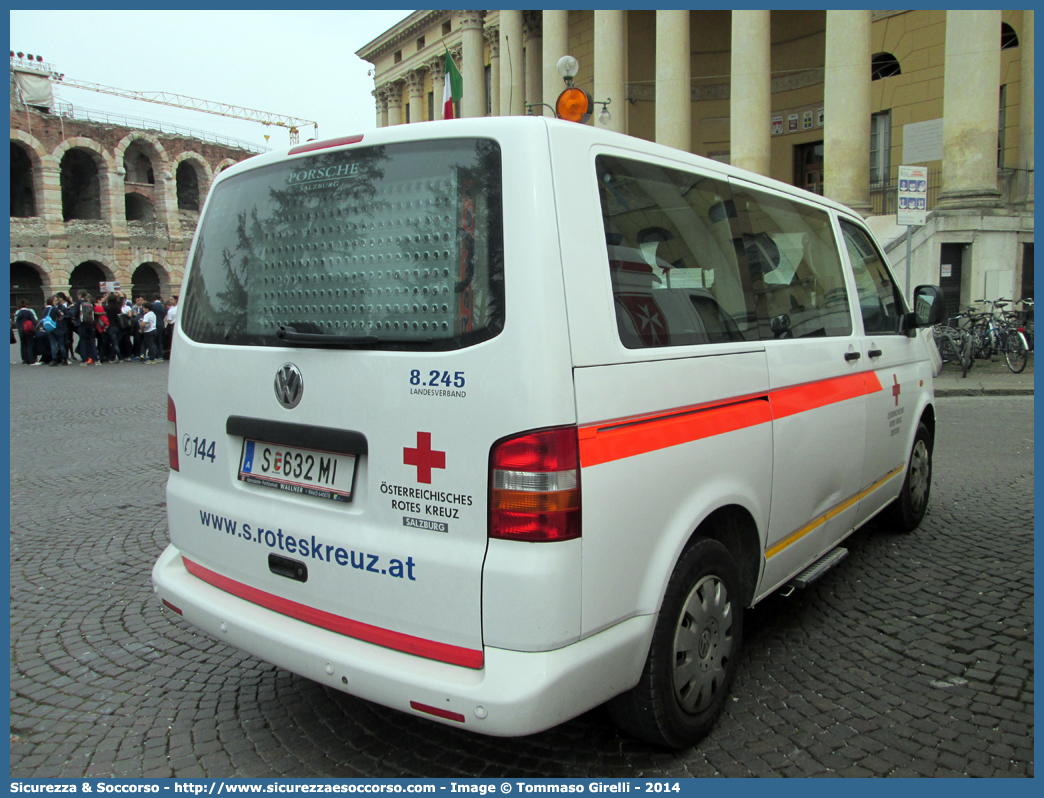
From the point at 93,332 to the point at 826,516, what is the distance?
2204 cm

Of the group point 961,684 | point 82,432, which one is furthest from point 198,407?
point 82,432

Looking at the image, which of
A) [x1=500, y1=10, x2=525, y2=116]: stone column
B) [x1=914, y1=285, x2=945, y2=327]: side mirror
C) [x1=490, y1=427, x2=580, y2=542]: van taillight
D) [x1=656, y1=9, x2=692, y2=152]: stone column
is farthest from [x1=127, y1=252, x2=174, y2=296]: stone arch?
[x1=490, y1=427, x2=580, y2=542]: van taillight

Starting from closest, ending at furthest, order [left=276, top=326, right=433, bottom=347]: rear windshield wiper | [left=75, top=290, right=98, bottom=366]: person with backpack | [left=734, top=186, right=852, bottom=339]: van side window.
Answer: [left=276, top=326, right=433, bottom=347]: rear windshield wiper
[left=734, top=186, right=852, bottom=339]: van side window
[left=75, top=290, right=98, bottom=366]: person with backpack

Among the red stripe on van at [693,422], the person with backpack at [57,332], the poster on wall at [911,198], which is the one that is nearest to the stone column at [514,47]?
the person with backpack at [57,332]

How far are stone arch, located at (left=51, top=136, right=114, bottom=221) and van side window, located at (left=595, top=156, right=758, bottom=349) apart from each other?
6333 centimetres

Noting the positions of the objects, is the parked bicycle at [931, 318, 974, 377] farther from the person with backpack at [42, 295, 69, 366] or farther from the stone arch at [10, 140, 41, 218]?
the stone arch at [10, 140, 41, 218]

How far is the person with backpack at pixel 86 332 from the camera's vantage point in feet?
69.6

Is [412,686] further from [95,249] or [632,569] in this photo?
[95,249]

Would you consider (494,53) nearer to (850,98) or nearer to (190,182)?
(850,98)

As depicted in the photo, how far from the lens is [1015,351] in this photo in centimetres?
1387

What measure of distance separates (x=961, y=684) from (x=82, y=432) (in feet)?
31.8

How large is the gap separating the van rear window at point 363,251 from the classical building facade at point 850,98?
7.58 metres

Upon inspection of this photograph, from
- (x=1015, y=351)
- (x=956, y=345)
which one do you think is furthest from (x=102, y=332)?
(x=1015, y=351)

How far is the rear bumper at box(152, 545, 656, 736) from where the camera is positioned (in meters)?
2.14
